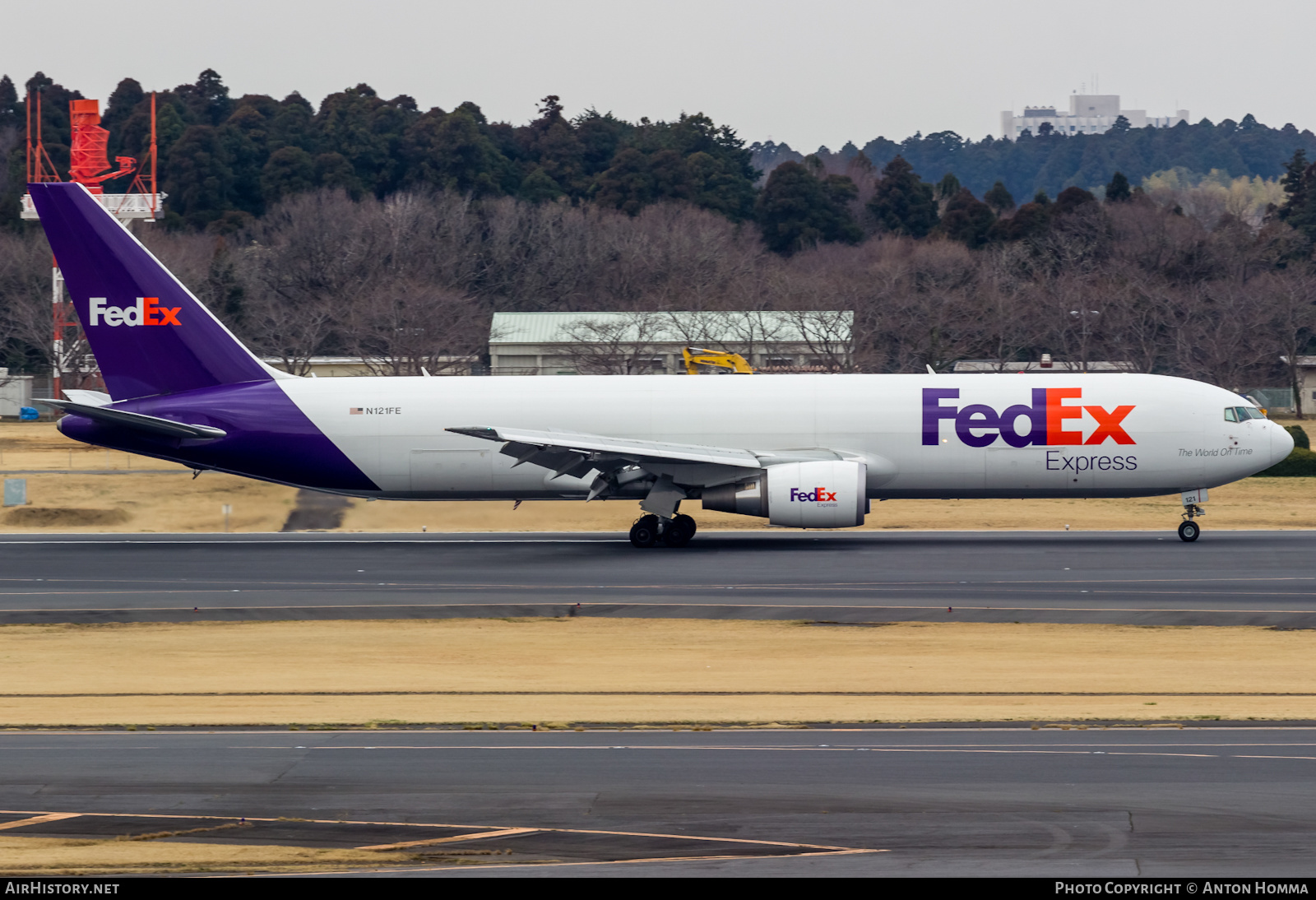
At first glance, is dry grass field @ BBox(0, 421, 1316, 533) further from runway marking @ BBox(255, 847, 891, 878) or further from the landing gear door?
runway marking @ BBox(255, 847, 891, 878)

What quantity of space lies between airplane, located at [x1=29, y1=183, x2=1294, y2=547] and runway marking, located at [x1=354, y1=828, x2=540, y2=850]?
24.0 metres

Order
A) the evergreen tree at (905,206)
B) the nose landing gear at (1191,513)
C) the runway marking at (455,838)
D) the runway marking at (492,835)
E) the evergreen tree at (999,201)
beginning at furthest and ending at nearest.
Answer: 1. the evergreen tree at (999,201)
2. the evergreen tree at (905,206)
3. the nose landing gear at (1191,513)
4. the runway marking at (455,838)
5. the runway marking at (492,835)

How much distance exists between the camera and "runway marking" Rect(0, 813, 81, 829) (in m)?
13.3

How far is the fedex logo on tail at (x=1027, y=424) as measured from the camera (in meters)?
38.4

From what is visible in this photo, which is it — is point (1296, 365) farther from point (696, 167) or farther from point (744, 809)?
point (744, 809)

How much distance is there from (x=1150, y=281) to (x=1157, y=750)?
299ft

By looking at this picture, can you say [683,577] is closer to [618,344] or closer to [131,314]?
[131,314]

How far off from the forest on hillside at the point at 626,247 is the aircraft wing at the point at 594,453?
1635 inches

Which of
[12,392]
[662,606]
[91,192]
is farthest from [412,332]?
[662,606]

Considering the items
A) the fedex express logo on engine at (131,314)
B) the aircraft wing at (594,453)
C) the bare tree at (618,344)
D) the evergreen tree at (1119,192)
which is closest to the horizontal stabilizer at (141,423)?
the fedex express logo on engine at (131,314)

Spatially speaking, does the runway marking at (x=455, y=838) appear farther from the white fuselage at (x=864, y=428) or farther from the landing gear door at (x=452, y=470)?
the landing gear door at (x=452, y=470)

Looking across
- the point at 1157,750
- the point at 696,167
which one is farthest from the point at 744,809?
the point at 696,167

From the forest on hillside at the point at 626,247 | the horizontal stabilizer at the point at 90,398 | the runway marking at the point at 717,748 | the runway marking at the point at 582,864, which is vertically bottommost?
the runway marking at the point at 717,748

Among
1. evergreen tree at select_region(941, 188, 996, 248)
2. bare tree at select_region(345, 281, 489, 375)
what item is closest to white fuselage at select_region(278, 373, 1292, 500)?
bare tree at select_region(345, 281, 489, 375)
